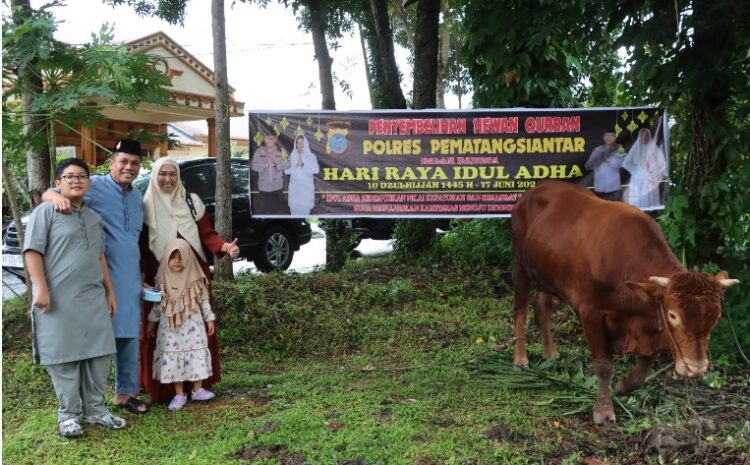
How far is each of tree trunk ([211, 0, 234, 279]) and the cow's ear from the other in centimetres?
466

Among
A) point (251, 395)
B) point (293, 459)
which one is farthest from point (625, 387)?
point (251, 395)

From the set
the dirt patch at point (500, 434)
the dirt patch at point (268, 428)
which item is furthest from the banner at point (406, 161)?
the dirt patch at point (500, 434)

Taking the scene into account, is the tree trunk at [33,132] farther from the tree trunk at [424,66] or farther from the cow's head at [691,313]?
the tree trunk at [424,66]

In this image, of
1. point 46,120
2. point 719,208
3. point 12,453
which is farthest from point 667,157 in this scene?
point 12,453

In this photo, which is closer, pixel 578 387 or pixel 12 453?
pixel 12 453

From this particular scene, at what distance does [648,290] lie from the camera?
348 centimetres

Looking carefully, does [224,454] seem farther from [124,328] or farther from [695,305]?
[695,305]

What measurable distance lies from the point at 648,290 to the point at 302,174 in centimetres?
431

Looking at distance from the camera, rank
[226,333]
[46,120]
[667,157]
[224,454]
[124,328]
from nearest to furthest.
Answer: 1. [224,454]
2. [124,328]
3. [46,120]
4. [226,333]
5. [667,157]

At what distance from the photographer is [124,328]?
426 centimetres

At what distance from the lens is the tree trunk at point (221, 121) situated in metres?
7.00

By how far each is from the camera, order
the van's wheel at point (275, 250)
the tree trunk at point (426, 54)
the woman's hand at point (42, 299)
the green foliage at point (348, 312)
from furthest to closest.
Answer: the van's wheel at point (275, 250) < the tree trunk at point (426, 54) < the green foliage at point (348, 312) < the woman's hand at point (42, 299)

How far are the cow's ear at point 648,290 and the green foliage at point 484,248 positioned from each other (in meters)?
4.59

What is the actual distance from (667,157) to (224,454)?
5.25m
